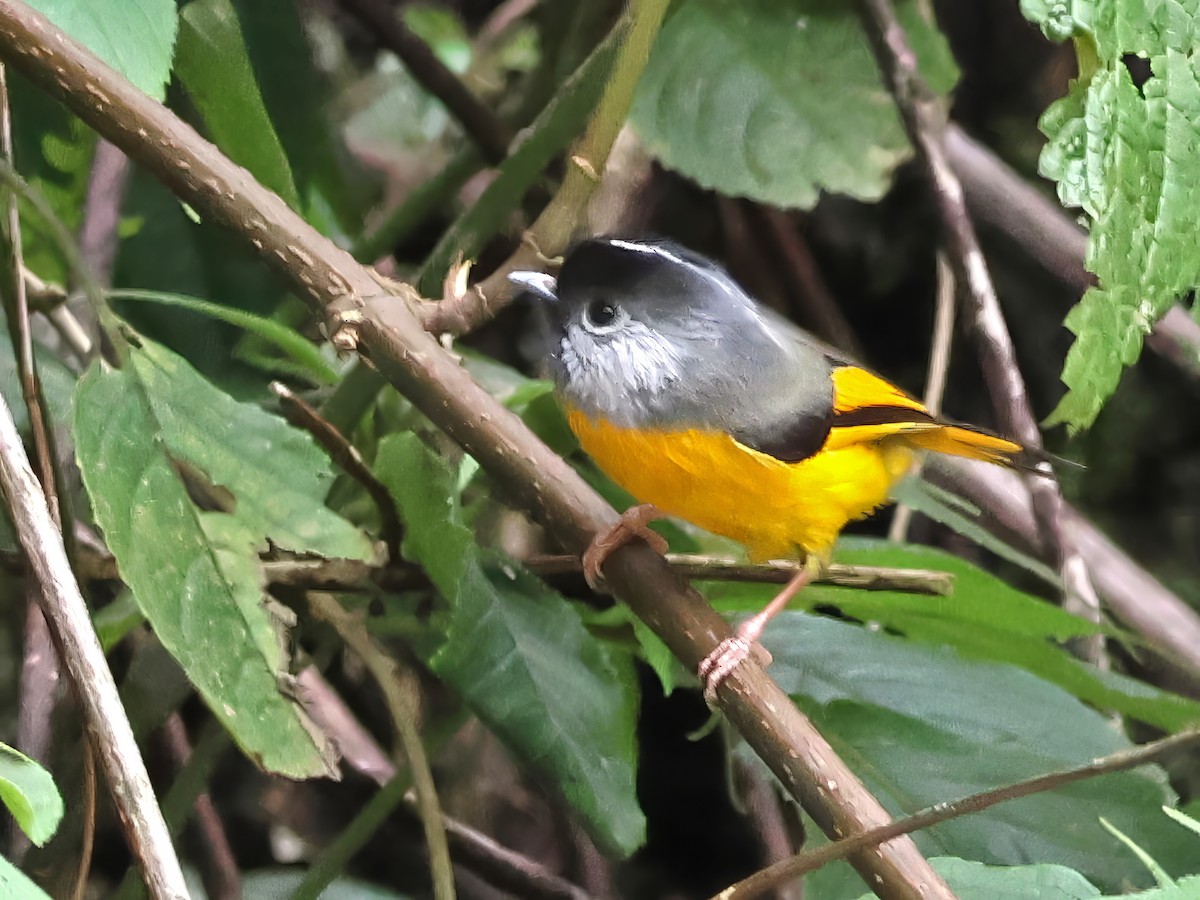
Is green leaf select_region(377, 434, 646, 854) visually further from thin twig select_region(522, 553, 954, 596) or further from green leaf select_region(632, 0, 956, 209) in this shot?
green leaf select_region(632, 0, 956, 209)

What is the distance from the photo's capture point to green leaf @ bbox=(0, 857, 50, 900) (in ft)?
1.36

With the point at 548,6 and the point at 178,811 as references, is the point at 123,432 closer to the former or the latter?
the point at 178,811

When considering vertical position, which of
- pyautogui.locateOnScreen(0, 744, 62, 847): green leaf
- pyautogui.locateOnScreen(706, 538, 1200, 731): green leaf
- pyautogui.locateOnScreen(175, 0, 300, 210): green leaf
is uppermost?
pyautogui.locateOnScreen(175, 0, 300, 210): green leaf

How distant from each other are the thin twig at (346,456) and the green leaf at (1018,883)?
1.63 ft

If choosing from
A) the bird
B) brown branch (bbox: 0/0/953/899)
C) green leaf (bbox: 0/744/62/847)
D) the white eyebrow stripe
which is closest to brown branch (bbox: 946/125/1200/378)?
the bird

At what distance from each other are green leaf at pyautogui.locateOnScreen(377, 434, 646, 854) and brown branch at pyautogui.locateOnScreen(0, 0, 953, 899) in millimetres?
118

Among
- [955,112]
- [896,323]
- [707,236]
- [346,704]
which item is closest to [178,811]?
[346,704]

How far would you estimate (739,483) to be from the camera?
0.96 meters

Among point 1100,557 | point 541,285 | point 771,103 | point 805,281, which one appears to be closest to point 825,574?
point 541,285

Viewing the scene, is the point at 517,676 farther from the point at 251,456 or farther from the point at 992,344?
the point at 992,344

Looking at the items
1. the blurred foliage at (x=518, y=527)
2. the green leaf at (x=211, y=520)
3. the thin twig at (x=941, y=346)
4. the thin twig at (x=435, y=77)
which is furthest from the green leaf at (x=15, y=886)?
the thin twig at (x=941, y=346)

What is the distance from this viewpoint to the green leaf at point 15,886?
414 millimetres

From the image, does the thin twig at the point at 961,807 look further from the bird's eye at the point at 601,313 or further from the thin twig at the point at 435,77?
the thin twig at the point at 435,77

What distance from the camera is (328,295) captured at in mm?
719
